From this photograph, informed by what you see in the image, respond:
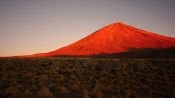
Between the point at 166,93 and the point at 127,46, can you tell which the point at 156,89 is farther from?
the point at 127,46

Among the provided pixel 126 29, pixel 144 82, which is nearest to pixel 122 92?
pixel 144 82

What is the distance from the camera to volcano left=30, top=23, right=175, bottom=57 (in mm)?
98938

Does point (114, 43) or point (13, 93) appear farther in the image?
point (114, 43)

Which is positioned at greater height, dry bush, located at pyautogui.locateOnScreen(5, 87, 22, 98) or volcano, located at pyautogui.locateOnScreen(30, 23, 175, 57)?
volcano, located at pyautogui.locateOnScreen(30, 23, 175, 57)

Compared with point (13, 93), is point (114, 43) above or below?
above

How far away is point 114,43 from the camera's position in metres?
106

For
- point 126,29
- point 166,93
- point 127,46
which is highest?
point 126,29

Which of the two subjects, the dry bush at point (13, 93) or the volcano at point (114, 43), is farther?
the volcano at point (114, 43)

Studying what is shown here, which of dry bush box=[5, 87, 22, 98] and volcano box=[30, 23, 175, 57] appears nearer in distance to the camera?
dry bush box=[5, 87, 22, 98]

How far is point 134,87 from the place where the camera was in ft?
47.2

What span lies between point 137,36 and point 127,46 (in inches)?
591

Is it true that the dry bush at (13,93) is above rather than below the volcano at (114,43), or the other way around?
below

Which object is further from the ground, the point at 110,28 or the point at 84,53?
the point at 110,28

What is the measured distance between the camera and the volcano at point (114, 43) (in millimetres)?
98938
